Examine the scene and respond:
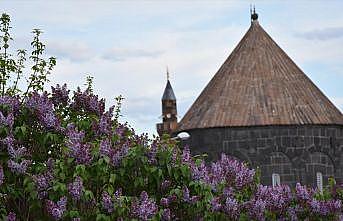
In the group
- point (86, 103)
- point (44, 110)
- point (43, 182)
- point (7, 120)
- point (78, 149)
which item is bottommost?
point (43, 182)

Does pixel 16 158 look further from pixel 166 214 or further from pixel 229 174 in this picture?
pixel 229 174

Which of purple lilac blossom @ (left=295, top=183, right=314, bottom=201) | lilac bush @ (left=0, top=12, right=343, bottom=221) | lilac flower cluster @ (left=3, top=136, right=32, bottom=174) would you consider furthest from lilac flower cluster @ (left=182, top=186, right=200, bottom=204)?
purple lilac blossom @ (left=295, top=183, right=314, bottom=201)

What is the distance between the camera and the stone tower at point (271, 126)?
25.1 meters

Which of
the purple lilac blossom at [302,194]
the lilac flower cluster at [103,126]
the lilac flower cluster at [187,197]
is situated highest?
the lilac flower cluster at [103,126]

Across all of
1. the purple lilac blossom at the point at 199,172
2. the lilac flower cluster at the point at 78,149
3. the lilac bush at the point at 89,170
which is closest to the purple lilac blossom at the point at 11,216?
the lilac bush at the point at 89,170

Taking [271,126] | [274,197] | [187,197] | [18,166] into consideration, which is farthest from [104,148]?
[271,126]

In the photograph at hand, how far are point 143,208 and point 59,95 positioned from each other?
5.38 feet

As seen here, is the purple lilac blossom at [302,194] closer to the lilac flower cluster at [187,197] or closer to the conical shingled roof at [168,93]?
the lilac flower cluster at [187,197]

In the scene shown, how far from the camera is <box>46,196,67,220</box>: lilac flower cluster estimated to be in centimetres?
589

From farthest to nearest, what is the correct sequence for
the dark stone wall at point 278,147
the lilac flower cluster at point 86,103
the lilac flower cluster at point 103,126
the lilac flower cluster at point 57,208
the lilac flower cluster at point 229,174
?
the dark stone wall at point 278,147 → the lilac flower cluster at point 229,174 → the lilac flower cluster at point 86,103 → the lilac flower cluster at point 103,126 → the lilac flower cluster at point 57,208

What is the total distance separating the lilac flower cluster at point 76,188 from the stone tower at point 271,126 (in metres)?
19.2

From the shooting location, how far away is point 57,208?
5.92m

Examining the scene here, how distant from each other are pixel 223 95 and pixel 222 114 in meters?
0.96

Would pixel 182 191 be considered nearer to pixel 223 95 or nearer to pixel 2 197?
pixel 2 197
